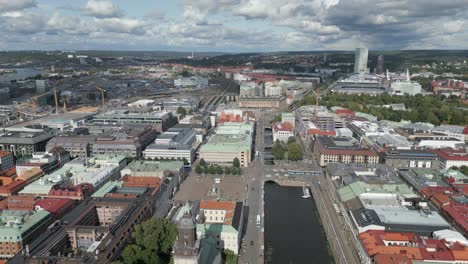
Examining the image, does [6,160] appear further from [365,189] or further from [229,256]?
[365,189]

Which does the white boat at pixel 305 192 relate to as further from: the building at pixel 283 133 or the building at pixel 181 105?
the building at pixel 181 105

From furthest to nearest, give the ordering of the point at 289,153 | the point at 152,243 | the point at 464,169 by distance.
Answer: the point at 289,153, the point at 464,169, the point at 152,243

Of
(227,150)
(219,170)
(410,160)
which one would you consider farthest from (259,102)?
(410,160)

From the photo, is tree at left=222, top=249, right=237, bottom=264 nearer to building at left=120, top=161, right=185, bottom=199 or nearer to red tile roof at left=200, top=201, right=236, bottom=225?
red tile roof at left=200, top=201, right=236, bottom=225

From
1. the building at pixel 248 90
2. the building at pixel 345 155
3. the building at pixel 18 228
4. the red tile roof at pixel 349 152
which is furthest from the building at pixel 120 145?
the building at pixel 248 90

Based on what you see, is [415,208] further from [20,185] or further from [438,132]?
[20,185]

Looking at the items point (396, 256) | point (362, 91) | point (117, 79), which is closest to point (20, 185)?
point (396, 256)

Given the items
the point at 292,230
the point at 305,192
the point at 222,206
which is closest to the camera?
the point at 222,206
